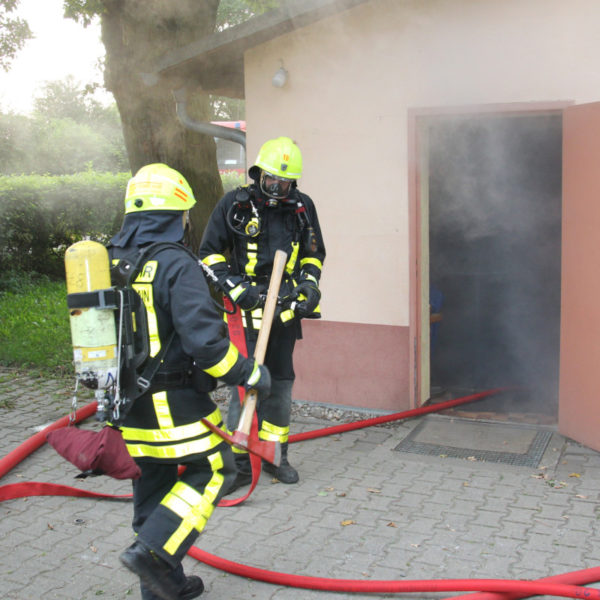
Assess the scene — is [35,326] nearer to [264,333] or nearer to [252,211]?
[252,211]

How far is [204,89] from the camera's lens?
24.7ft

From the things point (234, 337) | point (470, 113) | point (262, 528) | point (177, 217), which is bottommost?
point (262, 528)

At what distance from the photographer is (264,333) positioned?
12.7 feet

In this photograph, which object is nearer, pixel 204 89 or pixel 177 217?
pixel 177 217

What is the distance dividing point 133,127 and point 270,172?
341 centimetres

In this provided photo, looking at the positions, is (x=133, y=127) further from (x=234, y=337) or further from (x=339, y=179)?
(x=234, y=337)

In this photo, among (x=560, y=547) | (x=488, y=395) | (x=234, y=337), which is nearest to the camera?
(x=560, y=547)

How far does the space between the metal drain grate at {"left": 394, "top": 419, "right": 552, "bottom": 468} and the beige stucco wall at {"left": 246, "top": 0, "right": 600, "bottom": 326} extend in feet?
3.48

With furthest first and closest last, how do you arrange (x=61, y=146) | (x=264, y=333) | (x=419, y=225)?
(x=61, y=146) → (x=419, y=225) → (x=264, y=333)

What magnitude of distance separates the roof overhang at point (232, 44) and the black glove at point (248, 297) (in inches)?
97.3

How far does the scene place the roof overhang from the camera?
18.8 ft

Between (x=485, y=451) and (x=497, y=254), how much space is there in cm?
315

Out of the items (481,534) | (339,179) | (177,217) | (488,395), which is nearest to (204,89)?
(339,179)

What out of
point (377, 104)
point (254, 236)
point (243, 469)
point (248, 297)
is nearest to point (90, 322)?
point (248, 297)
